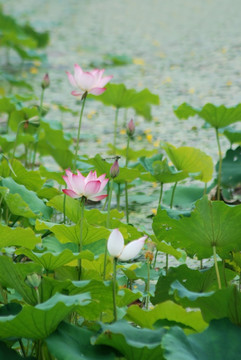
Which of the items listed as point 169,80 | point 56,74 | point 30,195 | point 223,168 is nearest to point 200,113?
point 223,168

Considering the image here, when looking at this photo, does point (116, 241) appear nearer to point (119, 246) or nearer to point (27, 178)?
point (119, 246)

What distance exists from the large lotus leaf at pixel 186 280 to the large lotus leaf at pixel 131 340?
309 millimetres

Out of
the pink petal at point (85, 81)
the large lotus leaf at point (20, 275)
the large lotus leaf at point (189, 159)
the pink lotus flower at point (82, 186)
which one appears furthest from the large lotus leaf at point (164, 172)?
the large lotus leaf at point (20, 275)

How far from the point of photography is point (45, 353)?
1.16 m

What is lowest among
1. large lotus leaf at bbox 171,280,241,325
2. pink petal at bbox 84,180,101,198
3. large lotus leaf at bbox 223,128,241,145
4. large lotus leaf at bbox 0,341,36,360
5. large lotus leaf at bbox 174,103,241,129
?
large lotus leaf at bbox 0,341,36,360

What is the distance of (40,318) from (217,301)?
10.8 inches

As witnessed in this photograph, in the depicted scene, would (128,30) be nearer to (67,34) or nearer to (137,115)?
(67,34)

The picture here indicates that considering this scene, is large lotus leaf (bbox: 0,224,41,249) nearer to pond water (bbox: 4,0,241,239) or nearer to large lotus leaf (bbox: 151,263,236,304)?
large lotus leaf (bbox: 151,263,236,304)

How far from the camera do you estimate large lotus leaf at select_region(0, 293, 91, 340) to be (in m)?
0.97

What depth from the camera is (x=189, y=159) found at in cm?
188

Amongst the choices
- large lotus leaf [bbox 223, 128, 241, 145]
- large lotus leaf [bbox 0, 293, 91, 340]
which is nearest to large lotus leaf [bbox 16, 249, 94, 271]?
large lotus leaf [bbox 0, 293, 91, 340]

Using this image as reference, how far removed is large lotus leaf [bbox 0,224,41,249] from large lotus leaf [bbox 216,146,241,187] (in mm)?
965

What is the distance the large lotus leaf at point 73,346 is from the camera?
3.19ft

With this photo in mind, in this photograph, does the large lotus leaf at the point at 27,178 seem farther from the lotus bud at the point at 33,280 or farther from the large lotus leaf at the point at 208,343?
the large lotus leaf at the point at 208,343
